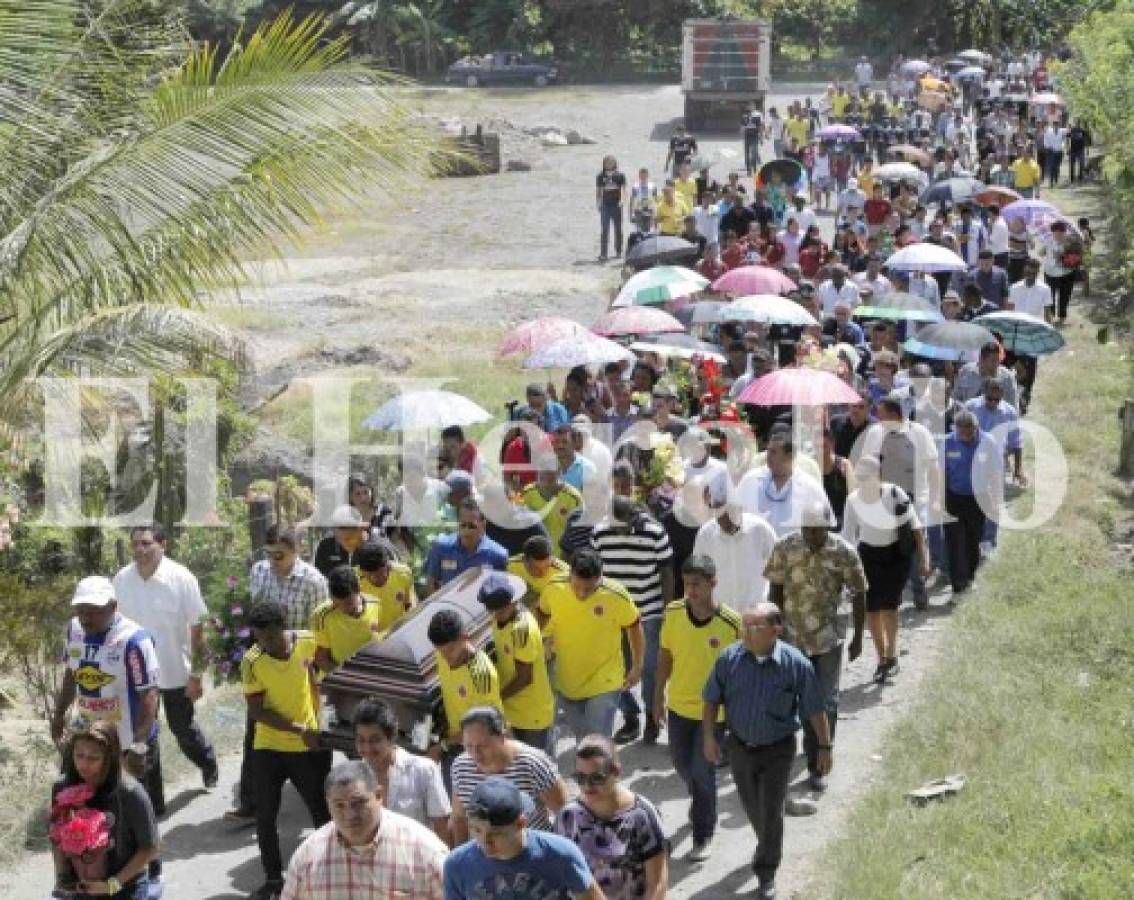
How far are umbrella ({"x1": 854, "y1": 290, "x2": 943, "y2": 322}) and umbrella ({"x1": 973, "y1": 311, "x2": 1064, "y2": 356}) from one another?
2.38 ft

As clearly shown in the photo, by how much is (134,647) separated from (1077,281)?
1802cm

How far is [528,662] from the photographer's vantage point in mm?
8453

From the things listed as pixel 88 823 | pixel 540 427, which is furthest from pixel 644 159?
pixel 88 823

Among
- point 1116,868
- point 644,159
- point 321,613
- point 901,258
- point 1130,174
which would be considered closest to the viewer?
point 1116,868

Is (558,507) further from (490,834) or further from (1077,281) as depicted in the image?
(1077,281)

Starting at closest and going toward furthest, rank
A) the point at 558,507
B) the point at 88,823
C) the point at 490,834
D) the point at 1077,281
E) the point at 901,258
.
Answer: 1. the point at 490,834
2. the point at 88,823
3. the point at 558,507
4. the point at 901,258
5. the point at 1077,281

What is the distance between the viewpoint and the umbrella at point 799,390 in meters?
13.1

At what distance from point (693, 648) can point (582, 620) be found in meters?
0.66

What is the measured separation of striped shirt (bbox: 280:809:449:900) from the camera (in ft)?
19.7

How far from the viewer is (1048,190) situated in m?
32.3

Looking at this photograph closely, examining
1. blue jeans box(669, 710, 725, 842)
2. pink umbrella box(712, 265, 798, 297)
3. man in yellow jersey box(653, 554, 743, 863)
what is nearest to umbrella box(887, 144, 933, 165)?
pink umbrella box(712, 265, 798, 297)

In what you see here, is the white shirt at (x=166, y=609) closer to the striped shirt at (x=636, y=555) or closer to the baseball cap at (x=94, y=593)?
the baseball cap at (x=94, y=593)

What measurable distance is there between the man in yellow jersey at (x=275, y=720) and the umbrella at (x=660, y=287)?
1068cm

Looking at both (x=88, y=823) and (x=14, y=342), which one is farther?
(x=14, y=342)
